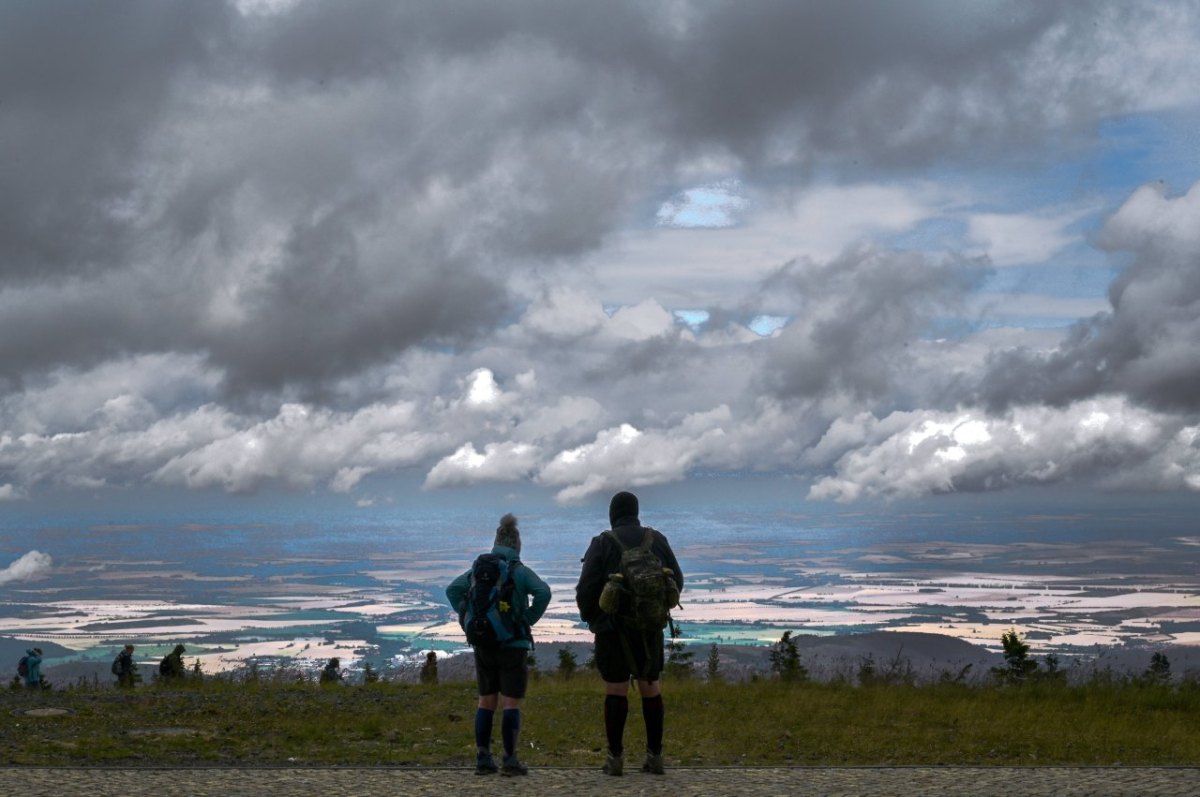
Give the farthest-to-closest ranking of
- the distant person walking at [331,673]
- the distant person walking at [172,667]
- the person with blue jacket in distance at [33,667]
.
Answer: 1. the person with blue jacket in distance at [33,667]
2. the distant person walking at [172,667]
3. the distant person walking at [331,673]

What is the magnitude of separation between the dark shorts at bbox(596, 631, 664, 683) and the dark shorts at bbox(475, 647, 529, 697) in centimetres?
65

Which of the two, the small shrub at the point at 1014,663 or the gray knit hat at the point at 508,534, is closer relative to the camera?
the gray knit hat at the point at 508,534


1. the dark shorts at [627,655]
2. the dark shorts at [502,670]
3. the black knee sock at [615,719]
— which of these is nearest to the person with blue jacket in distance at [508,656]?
the dark shorts at [502,670]

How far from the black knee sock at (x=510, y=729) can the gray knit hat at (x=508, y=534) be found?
1340 mm

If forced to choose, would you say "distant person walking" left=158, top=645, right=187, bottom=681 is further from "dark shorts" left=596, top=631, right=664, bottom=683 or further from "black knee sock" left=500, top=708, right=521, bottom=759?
"dark shorts" left=596, top=631, right=664, bottom=683

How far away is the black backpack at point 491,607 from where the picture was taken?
1083cm

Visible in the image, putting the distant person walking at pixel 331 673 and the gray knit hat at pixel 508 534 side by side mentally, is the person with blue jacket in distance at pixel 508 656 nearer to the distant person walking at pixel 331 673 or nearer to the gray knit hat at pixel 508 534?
the gray knit hat at pixel 508 534

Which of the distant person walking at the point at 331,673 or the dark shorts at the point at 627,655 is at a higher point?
the dark shorts at the point at 627,655

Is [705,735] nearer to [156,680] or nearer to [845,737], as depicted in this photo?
[845,737]

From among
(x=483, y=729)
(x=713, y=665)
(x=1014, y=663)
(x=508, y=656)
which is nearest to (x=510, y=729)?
(x=483, y=729)

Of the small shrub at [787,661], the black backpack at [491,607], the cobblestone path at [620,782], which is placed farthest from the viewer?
the small shrub at [787,661]

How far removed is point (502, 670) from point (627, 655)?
1.06 meters

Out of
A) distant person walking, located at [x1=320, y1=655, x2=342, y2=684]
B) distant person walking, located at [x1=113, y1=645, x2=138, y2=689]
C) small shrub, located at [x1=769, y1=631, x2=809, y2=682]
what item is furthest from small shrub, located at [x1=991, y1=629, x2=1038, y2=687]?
distant person walking, located at [x1=113, y1=645, x2=138, y2=689]

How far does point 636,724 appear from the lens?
14.5 m
